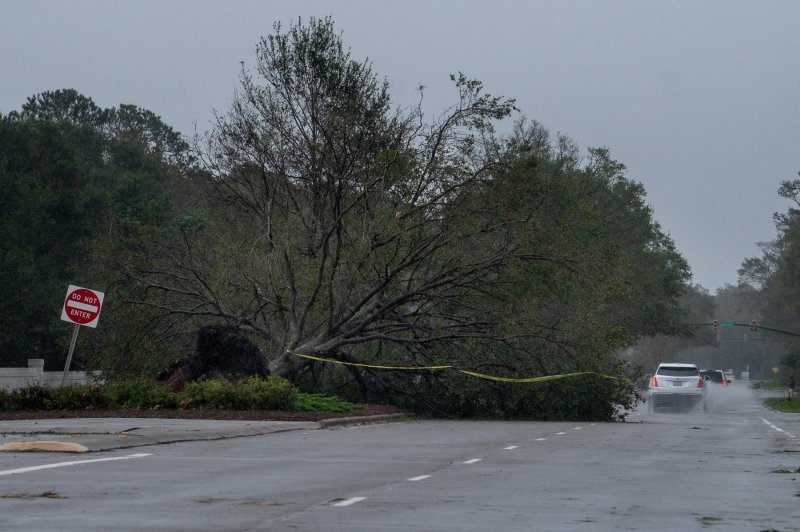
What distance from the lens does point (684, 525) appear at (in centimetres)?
1007

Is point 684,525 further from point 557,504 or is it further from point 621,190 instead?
point 621,190

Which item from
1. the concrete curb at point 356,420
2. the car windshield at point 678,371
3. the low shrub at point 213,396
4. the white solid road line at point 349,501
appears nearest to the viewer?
the white solid road line at point 349,501

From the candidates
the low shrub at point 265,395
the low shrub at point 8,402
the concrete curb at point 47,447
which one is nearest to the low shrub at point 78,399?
the low shrub at point 8,402

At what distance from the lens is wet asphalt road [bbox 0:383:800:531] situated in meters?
9.91

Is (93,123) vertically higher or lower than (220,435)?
higher

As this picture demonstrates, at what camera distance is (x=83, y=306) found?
2686cm

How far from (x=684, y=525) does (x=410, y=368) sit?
2371cm

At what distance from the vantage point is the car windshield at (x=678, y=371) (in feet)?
145

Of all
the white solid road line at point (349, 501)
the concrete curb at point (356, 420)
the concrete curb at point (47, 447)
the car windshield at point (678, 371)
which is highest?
the car windshield at point (678, 371)

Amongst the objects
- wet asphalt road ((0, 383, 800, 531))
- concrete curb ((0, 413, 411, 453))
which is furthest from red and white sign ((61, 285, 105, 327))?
wet asphalt road ((0, 383, 800, 531))

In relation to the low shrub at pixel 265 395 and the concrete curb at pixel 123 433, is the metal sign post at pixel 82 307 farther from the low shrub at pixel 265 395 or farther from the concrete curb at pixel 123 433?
the concrete curb at pixel 123 433

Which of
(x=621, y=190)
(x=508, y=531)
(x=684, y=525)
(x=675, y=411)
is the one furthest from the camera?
(x=621, y=190)

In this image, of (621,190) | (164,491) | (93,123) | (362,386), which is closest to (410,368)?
(362,386)

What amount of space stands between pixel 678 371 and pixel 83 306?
2416cm
